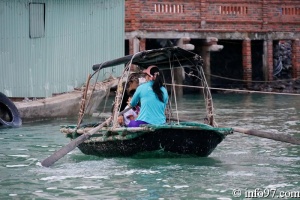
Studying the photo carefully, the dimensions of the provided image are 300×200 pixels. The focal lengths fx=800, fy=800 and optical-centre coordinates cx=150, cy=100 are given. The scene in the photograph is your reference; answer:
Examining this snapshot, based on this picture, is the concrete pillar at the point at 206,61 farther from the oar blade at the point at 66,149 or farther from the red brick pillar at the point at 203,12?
the oar blade at the point at 66,149

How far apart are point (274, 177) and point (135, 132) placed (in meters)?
2.20

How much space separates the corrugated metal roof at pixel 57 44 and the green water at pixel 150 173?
419 centimetres

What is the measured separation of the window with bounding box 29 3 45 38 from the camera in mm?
20797

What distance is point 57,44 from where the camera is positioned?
21.2 meters

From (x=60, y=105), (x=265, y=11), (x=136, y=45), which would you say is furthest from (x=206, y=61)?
(x=60, y=105)

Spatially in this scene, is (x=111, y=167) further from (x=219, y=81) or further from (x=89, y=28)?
(x=219, y=81)

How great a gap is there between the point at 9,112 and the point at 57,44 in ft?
10.5

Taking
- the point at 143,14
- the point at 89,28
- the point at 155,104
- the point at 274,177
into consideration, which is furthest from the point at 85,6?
the point at 274,177

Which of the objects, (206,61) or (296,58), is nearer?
(206,61)

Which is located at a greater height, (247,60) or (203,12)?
→ (203,12)

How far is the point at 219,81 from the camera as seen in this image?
31.7 m

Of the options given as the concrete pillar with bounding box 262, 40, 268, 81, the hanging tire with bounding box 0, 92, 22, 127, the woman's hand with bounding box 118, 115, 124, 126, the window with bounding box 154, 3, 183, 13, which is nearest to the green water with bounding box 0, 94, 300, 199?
the woman's hand with bounding box 118, 115, 124, 126

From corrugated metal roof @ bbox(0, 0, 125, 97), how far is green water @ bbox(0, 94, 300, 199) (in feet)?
13.8

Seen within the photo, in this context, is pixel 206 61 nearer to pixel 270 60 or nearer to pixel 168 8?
pixel 168 8
